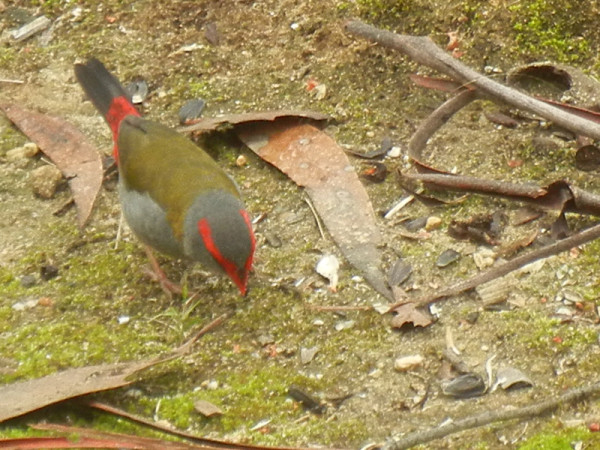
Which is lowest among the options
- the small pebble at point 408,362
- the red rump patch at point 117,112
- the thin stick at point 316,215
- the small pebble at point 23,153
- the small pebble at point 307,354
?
the small pebble at point 408,362

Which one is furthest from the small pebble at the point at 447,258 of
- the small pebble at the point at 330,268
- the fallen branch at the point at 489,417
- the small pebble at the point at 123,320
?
the small pebble at the point at 123,320

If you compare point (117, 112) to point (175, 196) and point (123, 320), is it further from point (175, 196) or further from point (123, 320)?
point (123, 320)

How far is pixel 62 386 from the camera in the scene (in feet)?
15.1

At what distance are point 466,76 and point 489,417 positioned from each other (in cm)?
197

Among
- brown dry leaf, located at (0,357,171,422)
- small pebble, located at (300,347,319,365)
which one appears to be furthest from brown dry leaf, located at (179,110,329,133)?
brown dry leaf, located at (0,357,171,422)

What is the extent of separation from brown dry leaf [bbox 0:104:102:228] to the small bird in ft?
0.70

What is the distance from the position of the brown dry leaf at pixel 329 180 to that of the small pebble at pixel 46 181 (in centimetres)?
107

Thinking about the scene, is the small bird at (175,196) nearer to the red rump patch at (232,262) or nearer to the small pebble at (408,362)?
the red rump patch at (232,262)

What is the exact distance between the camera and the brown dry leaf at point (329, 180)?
536cm

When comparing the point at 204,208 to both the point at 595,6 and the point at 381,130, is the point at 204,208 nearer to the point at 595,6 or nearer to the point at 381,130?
the point at 381,130

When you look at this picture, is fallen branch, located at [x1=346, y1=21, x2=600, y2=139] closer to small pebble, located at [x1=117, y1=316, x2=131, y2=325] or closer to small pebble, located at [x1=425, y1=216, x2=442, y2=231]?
small pebble, located at [x1=425, y1=216, x2=442, y2=231]

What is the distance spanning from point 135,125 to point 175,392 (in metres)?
1.80

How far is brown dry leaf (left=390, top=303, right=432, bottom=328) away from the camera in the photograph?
4.86m

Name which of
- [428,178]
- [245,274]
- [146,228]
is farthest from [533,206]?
[146,228]
